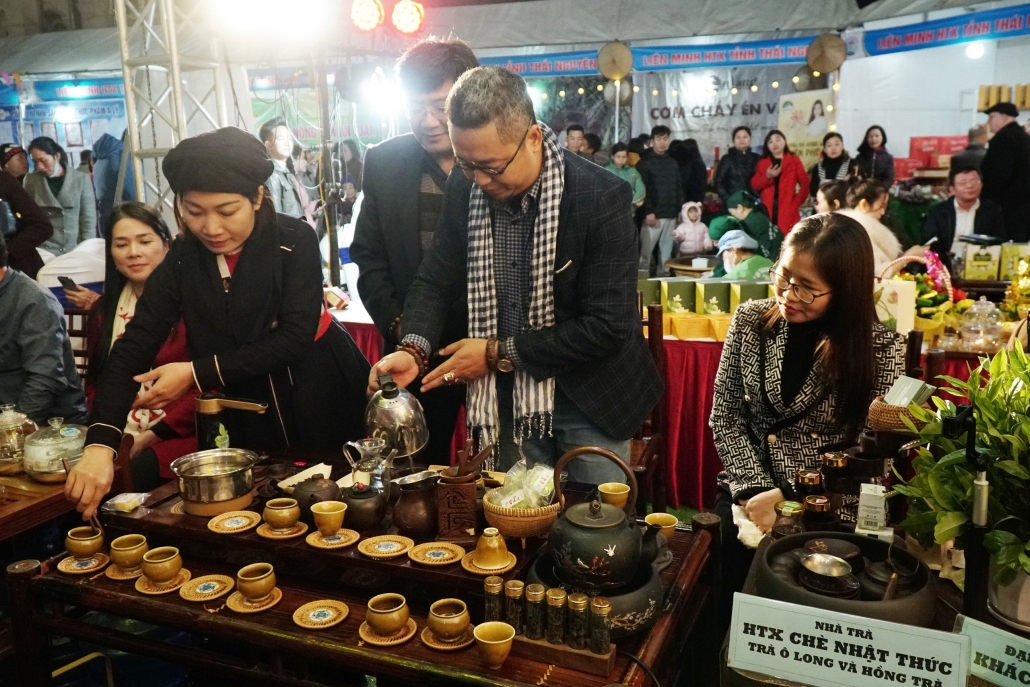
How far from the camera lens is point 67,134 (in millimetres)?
8914

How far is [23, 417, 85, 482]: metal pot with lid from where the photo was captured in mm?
2061

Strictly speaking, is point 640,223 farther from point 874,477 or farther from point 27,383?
point 874,477

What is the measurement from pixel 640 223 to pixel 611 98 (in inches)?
47.8

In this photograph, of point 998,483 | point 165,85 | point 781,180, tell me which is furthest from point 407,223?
point 781,180

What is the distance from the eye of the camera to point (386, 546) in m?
1.50

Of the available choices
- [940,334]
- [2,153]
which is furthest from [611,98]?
[2,153]

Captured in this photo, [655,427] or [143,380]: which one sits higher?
[143,380]

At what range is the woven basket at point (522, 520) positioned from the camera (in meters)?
1.47

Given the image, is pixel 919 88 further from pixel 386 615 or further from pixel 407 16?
pixel 386 615

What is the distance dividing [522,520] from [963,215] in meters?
4.97

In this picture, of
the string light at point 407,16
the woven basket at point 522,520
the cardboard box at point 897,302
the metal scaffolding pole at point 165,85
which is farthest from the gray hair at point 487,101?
the string light at point 407,16

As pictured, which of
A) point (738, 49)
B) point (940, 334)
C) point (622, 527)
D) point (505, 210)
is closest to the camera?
point (622, 527)

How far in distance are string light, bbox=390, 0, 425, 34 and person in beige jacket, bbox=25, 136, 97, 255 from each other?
3090mm

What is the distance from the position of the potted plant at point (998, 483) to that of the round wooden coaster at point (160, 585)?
1232 mm
